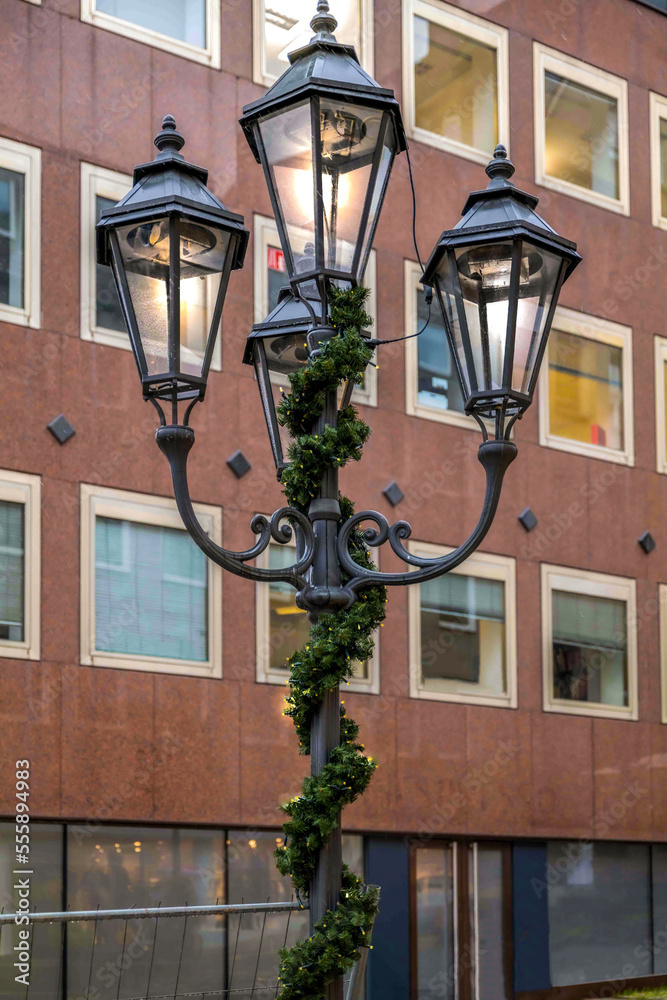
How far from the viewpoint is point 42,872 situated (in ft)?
45.1

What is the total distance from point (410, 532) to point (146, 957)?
9761 mm

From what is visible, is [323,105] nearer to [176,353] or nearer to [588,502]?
[176,353]

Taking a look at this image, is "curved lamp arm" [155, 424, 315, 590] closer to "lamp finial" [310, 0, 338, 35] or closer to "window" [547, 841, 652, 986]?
A: "lamp finial" [310, 0, 338, 35]

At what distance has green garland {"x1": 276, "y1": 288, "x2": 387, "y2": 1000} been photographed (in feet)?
17.9

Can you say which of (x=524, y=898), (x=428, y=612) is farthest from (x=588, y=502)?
(x=524, y=898)

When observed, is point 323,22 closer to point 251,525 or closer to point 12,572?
point 251,525

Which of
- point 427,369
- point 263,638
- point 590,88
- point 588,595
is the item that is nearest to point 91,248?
point 263,638

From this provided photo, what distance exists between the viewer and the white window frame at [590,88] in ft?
62.8

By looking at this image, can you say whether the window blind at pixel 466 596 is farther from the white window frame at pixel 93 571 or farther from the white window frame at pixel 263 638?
the white window frame at pixel 93 571

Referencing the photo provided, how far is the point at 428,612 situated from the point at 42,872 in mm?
5436

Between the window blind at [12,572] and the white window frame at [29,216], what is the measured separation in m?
1.85

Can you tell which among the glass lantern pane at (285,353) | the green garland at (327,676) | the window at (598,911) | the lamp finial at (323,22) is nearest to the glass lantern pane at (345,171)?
the green garland at (327,676)

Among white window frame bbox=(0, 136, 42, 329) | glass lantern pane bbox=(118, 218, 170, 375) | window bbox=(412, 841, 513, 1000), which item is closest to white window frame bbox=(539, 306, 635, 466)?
window bbox=(412, 841, 513, 1000)

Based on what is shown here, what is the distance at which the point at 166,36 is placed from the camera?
51.8ft
